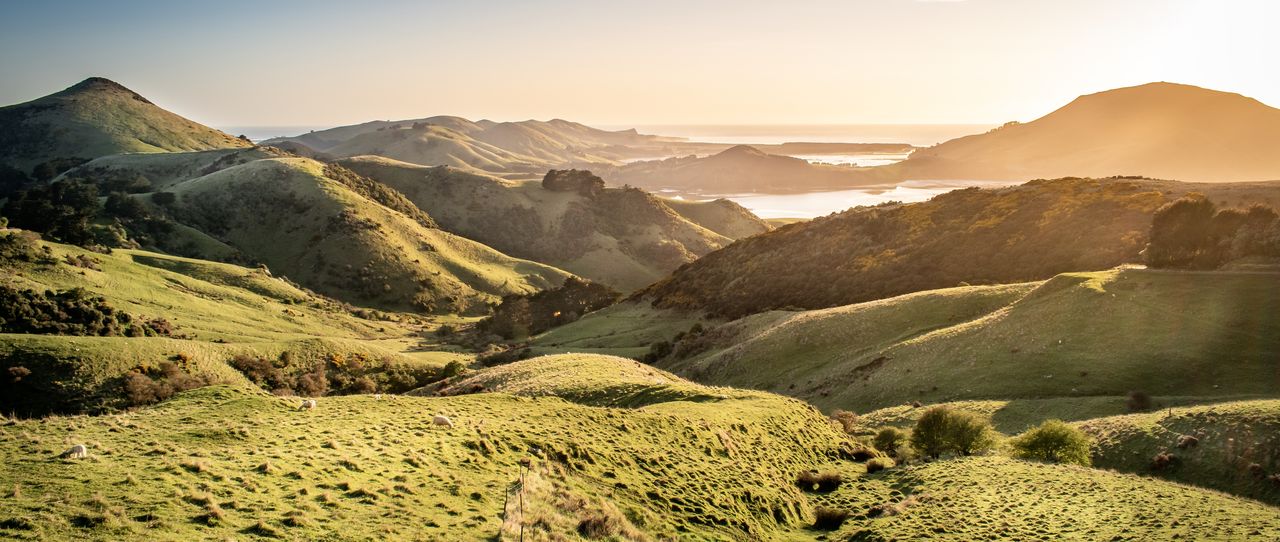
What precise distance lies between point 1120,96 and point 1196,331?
192 meters

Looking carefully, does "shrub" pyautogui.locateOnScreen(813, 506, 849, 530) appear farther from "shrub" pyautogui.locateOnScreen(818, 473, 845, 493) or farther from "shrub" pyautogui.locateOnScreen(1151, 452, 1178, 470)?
"shrub" pyautogui.locateOnScreen(1151, 452, 1178, 470)

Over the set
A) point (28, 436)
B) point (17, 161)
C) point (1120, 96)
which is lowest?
point (28, 436)

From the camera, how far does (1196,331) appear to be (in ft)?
112

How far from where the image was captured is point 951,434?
2706 centimetres

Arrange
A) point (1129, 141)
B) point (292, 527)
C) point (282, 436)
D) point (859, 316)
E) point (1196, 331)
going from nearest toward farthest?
point (292, 527)
point (282, 436)
point (1196, 331)
point (859, 316)
point (1129, 141)

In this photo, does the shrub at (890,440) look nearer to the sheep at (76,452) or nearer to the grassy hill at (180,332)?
the sheep at (76,452)

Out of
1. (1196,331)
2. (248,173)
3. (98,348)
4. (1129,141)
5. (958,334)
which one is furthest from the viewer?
(1129,141)

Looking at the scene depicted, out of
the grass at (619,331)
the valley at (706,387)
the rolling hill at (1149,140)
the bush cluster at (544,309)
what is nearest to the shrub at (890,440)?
the valley at (706,387)

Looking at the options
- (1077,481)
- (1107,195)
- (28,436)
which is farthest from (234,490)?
(1107,195)

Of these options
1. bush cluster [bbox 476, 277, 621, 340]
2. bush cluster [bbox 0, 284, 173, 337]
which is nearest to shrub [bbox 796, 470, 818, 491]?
bush cluster [bbox 0, 284, 173, 337]

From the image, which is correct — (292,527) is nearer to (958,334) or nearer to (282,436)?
(282,436)

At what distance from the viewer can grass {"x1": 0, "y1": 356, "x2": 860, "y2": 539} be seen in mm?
13016

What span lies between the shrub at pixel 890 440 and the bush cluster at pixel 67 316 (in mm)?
61862

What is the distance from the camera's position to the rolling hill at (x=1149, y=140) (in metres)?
144
